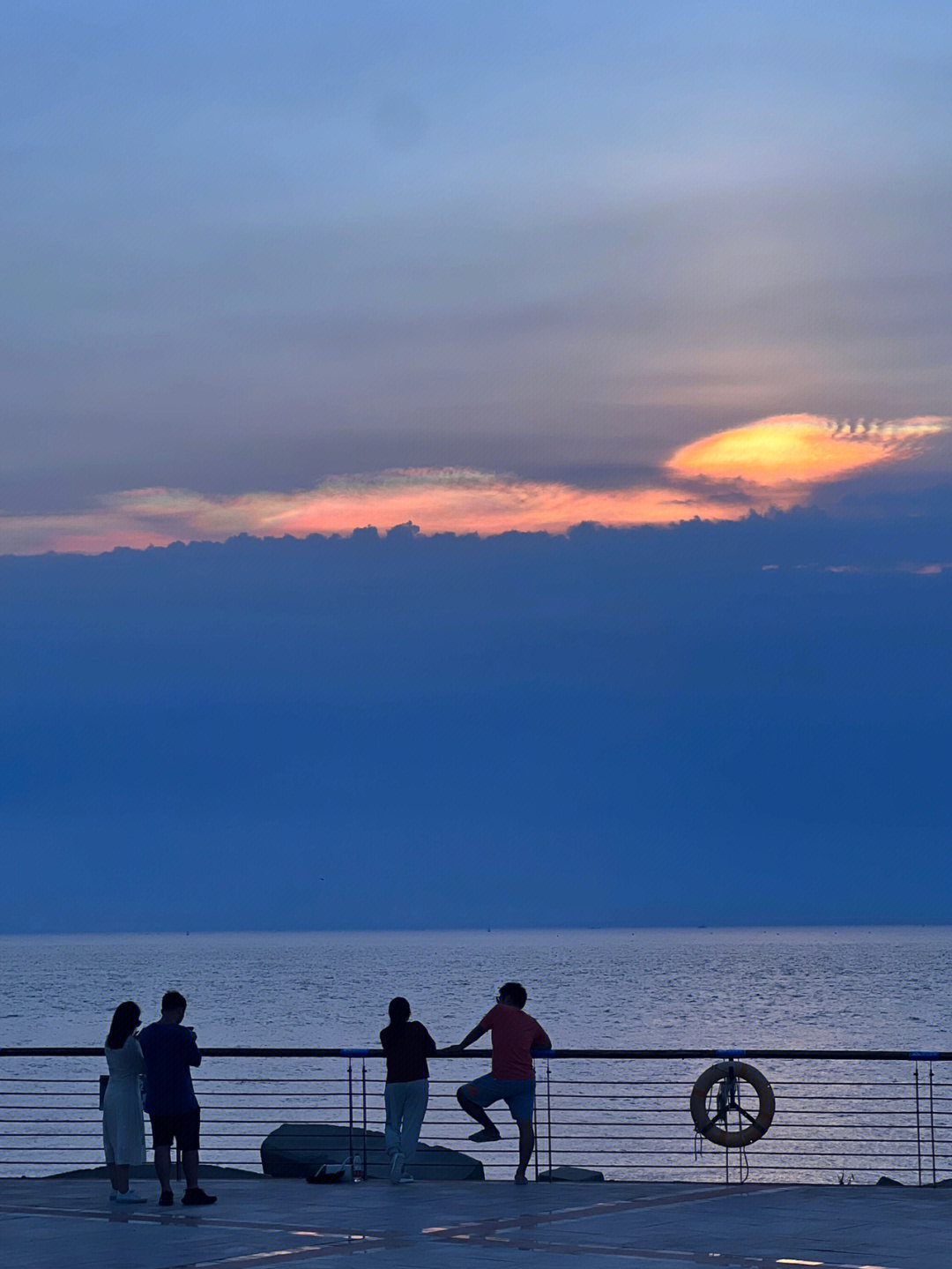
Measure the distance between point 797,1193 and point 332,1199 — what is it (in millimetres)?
4222

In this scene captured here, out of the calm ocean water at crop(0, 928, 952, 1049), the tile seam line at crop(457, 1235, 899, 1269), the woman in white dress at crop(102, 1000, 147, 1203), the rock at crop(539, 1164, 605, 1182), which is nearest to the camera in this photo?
the tile seam line at crop(457, 1235, 899, 1269)

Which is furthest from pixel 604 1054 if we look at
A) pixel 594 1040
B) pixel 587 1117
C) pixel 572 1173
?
pixel 594 1040

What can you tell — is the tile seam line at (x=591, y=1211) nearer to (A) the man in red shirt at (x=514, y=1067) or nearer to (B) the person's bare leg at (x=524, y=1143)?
(B) the person's bare leg at (x=524, y=1143)

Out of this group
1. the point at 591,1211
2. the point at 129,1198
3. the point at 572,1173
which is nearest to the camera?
the point at 591,1211

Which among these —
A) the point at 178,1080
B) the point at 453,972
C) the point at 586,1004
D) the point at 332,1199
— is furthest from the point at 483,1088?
the point at 453,972

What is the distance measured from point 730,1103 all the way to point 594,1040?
2514 inches

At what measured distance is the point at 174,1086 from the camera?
15477 millimetres

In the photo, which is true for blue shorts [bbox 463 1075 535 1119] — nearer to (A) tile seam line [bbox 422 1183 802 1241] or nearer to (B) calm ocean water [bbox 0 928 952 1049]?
(A) tile seam line [bbox 422 1183 802 1241]

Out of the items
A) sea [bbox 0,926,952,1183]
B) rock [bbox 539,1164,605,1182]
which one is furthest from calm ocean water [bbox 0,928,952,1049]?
rock [bbox 539,1164,605,1182]

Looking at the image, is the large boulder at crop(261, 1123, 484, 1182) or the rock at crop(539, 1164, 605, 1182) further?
the rock at crop(539, 1164, 605, 1182)

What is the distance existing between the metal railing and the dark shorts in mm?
1340

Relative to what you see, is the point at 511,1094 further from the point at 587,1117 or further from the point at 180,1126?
the point at 587,1117

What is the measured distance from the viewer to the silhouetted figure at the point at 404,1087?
54.0 feet

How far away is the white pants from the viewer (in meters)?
16.5
